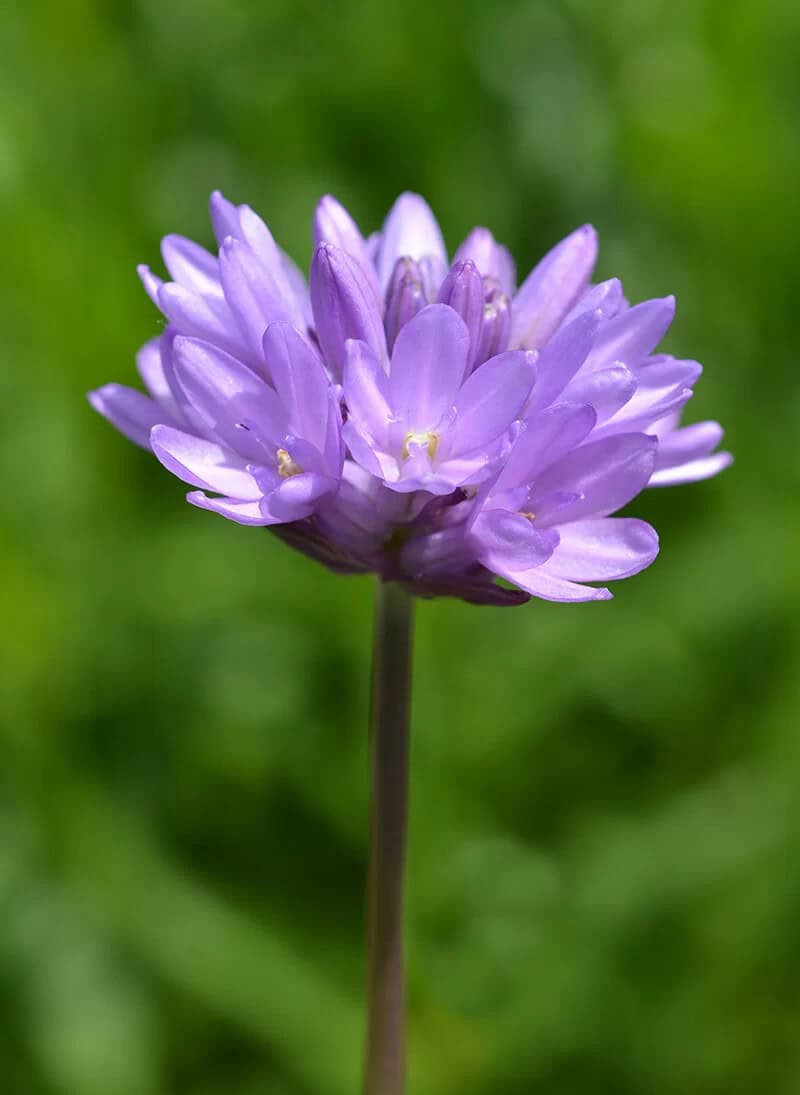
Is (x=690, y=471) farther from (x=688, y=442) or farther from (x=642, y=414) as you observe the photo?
(x=642, y=414)

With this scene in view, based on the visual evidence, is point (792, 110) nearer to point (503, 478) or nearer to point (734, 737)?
point (734, 737)

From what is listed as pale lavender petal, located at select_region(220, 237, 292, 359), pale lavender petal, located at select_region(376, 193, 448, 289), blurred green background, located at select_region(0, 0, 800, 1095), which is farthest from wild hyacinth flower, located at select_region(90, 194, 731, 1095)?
blurred green background, located at select_region(0, 0, 800, 1095)

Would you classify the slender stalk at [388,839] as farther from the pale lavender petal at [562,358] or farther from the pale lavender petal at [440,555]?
the pale lavender petal at [562,358]

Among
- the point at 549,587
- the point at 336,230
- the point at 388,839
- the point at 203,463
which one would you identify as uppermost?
the point at 336,230

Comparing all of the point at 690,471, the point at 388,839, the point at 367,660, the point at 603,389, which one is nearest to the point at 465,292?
the point at 603,389

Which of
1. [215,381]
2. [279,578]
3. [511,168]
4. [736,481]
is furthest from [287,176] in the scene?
[215,381]

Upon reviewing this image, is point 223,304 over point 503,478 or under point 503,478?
over

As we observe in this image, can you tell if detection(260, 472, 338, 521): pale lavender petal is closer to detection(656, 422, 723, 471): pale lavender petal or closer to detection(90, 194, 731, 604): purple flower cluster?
detection(90, 194, 731, 604): purple flower cluster
